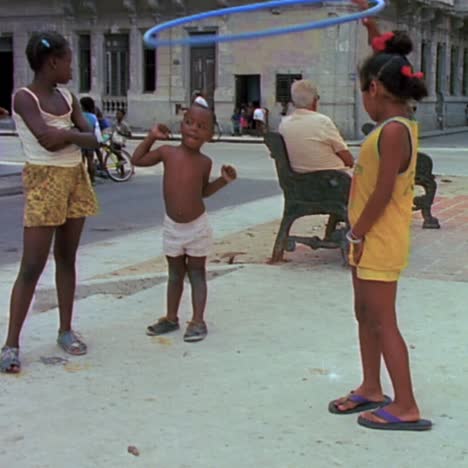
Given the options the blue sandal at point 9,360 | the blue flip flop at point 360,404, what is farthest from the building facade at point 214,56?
the blue flip flop at point 360,404

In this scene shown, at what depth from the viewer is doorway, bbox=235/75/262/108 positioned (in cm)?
3378

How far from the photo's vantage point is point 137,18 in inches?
1391

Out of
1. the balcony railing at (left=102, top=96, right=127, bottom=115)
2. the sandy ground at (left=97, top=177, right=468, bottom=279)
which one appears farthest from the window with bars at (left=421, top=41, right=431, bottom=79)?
the sandy ground at (left=97, top=177, right=468, bottom=279)

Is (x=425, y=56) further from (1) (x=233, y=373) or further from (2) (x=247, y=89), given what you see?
(1) (x=233, y=373)

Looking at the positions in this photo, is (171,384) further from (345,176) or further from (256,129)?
(256,129)

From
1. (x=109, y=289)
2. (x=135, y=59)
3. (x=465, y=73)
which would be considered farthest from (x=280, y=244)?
(x=465, y=73)

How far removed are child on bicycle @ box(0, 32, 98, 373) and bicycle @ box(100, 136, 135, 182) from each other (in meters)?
12.0

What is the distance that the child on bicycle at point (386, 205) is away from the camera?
3.78m

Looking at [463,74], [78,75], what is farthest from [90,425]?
[463,74]

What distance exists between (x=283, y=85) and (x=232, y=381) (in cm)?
2892

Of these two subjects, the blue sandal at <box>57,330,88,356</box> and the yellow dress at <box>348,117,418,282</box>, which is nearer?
the yellow dress at <box>348,117,418,282</box>

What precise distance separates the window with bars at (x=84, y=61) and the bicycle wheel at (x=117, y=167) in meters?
20.4

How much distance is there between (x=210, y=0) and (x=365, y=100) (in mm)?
31234

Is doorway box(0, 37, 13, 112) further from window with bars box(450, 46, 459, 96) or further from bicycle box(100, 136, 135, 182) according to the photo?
bicycle box(100, 136, 135, 182)
